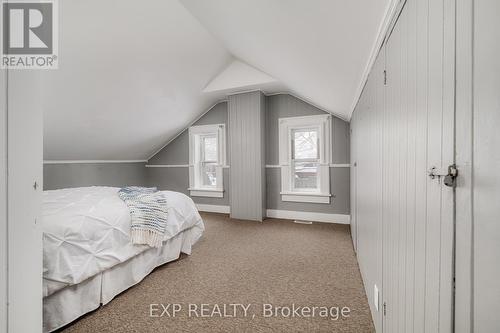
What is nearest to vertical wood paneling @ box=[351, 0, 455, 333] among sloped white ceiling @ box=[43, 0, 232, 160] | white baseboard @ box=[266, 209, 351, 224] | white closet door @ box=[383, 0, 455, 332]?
white closet door @ box=[383, 0, 455, 332]

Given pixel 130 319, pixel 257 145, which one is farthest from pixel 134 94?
pixel 130 319

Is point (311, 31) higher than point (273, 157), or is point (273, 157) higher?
point (311, 31)

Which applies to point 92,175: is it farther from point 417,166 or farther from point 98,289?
point 417,166

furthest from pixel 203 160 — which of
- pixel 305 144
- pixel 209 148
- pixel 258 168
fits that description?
pixel 305 144

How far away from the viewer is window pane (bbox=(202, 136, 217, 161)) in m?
4.95

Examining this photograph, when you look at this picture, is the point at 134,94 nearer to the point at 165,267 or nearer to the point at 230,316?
the point at 165,267

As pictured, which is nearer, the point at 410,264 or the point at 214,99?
the point at 410,264

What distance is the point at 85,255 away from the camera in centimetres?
155

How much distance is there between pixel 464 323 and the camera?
48cm

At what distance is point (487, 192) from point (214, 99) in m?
4.51

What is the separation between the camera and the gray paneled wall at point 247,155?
13.2 ft

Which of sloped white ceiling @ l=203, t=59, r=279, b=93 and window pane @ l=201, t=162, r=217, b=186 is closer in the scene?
sloped white ceiling @ l=203, t=59, r=279, b=93

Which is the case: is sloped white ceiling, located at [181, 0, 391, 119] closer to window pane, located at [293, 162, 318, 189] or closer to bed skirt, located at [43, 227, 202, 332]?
window pane, located at [293, 162, 318, 189]

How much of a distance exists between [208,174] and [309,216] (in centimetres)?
239
